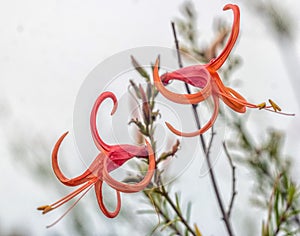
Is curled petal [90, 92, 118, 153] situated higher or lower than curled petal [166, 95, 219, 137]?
higher

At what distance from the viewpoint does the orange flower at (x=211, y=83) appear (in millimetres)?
403

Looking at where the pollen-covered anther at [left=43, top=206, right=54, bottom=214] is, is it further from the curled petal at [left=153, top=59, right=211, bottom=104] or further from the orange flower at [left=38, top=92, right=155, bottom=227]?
the curled petal at [left=153, top=59, right=211, bottom=104]

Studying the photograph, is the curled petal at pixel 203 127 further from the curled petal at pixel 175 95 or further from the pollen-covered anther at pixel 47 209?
the pollen-covered anther at pixel 47 209

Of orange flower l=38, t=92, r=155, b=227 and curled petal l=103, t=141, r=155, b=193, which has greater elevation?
orange flower l=38, t=92, r=155, b=227

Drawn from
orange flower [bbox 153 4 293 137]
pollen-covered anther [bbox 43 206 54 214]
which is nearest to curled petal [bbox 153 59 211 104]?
orange flower [bbox 153 4 293 137]

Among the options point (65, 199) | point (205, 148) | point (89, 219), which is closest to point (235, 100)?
point (205, 148)

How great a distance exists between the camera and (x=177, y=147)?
45 centimetres

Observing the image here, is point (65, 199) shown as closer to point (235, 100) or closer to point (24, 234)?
point (235, 100)

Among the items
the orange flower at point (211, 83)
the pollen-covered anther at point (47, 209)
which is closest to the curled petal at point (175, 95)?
the orange flower at point (211, 83)

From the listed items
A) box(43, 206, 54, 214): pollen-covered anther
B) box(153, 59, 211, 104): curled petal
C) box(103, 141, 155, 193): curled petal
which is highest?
box(153, 59, 211, 104): curled petal

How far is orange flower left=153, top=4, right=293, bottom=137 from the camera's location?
403mm

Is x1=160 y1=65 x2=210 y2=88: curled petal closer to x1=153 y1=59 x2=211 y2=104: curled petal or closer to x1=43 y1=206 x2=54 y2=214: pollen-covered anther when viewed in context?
x1=153 y1=59 x2=211 y2=104: curled petal

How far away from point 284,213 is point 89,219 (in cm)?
26

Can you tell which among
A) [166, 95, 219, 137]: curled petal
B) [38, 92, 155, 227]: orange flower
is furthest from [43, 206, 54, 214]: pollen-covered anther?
[166, 95, 219, 137]: curled petal
